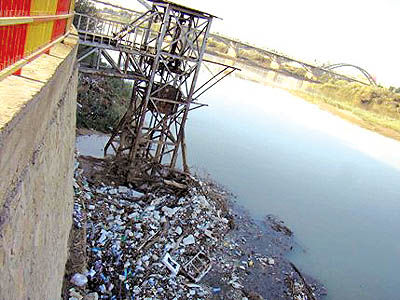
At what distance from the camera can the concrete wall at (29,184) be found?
148cm

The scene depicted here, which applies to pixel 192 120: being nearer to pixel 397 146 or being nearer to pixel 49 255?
pixel 49 255

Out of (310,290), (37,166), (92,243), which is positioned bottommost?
(310,290)

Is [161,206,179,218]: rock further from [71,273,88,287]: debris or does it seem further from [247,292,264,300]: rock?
[71,273,88,287]: debris

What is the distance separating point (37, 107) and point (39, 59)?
102 centimetres

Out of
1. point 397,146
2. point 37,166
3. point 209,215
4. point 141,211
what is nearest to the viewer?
point 37,166

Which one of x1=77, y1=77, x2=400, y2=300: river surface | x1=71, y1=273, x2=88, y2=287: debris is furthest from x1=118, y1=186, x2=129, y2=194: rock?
x1=77, y1=77, x2=400, y2=300: river surface

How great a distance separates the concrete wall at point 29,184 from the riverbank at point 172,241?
177cm

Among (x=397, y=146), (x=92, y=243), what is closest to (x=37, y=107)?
(x=92, y=243)

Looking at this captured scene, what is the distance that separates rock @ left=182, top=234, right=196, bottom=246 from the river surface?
2629mm

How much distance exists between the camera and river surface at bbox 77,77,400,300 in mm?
8766

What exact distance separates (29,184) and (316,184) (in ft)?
40.4

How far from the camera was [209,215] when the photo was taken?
26.1 feet

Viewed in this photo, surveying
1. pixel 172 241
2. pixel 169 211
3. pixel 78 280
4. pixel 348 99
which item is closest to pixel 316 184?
pixel 169 211

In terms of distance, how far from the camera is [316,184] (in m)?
13.1
